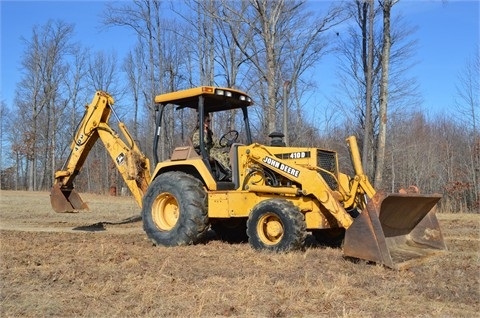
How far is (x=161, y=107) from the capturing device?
31.4 feet

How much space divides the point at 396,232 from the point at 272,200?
1.84 metres

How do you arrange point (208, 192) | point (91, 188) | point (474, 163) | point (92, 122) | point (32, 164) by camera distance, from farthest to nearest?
point (91, 188), point (32, 164), point (474, 163), point (92, 122), point (208, 192)

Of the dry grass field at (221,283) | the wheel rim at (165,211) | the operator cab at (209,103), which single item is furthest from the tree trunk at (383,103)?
the wheel rim at (165,211)

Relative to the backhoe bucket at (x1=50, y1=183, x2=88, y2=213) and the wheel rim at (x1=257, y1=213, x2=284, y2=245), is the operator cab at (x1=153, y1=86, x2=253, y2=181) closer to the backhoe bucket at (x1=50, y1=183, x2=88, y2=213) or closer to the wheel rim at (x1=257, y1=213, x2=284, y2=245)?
the wheel rim at (x1=257, y1=213, x2=284, y2=245)

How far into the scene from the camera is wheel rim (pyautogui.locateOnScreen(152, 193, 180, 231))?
9.05 m

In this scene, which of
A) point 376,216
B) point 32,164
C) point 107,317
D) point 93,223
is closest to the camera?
point 107,317

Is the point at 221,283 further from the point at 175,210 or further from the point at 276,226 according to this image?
the point at 175,210

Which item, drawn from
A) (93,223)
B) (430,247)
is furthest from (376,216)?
(93,223)

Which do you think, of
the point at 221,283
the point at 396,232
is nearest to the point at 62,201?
the point at 221,283

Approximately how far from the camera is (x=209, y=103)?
9477 millimetres

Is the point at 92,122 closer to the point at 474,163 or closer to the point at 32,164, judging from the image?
the point at 474,163

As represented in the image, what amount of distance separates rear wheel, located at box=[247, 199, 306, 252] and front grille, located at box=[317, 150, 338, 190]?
87cm

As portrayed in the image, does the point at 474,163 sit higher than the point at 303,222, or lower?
higher

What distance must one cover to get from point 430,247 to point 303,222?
1.98m
